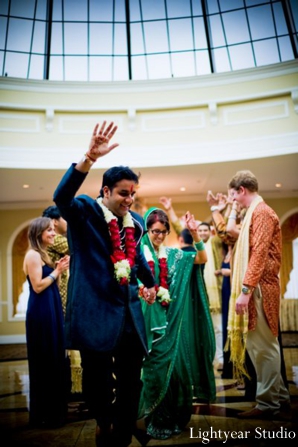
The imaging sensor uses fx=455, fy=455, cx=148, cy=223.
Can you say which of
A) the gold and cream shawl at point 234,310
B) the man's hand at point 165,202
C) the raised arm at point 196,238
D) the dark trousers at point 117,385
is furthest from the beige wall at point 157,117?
the dark trousers at point 117,385

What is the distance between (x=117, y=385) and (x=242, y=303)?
136cm

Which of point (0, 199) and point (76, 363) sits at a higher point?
point (0, 199)

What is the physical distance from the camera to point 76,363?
456cm

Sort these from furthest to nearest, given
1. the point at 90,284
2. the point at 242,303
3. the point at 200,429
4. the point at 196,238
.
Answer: the point at 196,238
the point at 242,303
the point at 200,429
the point at 90,284

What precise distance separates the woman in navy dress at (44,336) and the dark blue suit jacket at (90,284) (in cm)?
143

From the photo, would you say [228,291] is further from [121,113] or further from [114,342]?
[121,113]

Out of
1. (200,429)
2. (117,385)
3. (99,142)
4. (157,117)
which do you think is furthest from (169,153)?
(117,385)

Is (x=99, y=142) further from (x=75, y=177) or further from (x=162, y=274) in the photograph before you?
(x=162, y=274)

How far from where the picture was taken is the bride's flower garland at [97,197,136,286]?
7.59 ft

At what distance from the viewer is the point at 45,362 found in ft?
11.8

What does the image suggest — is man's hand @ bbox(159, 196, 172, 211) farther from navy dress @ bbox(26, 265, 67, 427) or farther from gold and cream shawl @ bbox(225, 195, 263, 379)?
navy dress @ bbox(26, 265, 67, 427)

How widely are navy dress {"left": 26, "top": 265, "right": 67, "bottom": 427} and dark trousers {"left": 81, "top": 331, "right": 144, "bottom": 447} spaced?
140cm

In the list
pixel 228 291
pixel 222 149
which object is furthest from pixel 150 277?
pixel 222 149

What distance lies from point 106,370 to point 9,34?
32.8 feet
